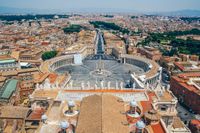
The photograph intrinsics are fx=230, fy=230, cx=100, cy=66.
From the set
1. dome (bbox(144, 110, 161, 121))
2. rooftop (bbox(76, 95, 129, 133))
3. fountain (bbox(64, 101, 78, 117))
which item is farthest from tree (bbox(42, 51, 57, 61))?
dome (bbox(144, 110, 161, 121))

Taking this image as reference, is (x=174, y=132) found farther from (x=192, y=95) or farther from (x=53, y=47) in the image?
(x=53, y=47)

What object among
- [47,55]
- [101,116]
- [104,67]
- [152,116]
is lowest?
[104,67]

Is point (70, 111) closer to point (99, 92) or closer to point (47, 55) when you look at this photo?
point (99, 92)

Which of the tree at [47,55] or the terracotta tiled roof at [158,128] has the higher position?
the terracotta tiled roof at [158,128]

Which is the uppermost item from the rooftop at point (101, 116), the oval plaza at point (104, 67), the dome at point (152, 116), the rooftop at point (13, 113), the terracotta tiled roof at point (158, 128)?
the rooftop at point (101, 116)

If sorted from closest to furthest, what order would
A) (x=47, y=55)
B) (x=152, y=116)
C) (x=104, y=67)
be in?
1. (x=152, y=116)
2. (x=104, y=67)
3. (x=47, y=55)

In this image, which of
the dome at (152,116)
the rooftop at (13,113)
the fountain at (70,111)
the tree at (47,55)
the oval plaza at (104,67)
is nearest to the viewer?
the dome at (152,116)

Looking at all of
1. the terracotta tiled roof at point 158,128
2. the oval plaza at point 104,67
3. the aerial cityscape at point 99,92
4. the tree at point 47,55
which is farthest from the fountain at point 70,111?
the tree at point 47,55

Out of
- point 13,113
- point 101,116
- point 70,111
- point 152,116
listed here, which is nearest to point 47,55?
point 13,113

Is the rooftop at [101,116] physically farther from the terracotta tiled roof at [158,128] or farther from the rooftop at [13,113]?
the rooftop at [13,113]

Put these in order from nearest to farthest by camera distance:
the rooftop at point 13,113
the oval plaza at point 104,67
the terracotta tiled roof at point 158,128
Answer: the terracotta tiled roof at point 158,128, the rooftop at point 13,113, the oval plaza at point 104,67

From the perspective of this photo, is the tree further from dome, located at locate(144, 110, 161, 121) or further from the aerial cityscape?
dome, located at locate(144, 110, 161, 121)

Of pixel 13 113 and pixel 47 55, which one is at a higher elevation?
pixel 13 113
